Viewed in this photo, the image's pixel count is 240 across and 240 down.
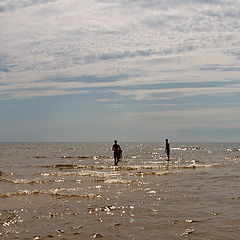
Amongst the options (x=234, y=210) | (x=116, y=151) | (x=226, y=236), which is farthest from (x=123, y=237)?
(x=116, y=151)

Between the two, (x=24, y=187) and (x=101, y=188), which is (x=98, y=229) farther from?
(x=24, y=187)

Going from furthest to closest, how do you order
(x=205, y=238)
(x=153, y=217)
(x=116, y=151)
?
(x=116, y=151), (x=153, y=217), (x=205, y=238)

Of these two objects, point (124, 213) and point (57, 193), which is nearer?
point (124, 213)

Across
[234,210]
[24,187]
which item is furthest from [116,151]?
[234,210]

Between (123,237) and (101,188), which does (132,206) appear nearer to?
(123,237)

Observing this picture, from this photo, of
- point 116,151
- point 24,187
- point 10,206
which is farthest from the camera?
point 116,151

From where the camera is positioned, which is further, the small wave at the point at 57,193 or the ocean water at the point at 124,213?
the small wave at the point at 57,193

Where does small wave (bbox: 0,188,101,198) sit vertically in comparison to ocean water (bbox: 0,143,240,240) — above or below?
below

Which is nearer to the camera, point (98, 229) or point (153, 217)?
point (98, 229)

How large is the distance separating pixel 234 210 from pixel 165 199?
2.75 metres

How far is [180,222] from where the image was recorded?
904 centimetres

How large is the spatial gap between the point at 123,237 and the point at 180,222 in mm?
1928

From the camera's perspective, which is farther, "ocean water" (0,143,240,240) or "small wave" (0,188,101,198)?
"small wave" (0,188,101,198)

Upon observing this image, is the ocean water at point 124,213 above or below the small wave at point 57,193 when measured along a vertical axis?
above
